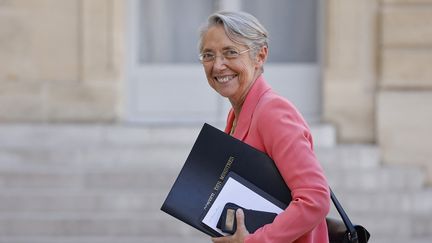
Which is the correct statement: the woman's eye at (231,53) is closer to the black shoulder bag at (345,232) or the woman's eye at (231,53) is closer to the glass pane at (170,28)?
the black shoulder bag at (345,232)

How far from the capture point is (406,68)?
28.1 feet

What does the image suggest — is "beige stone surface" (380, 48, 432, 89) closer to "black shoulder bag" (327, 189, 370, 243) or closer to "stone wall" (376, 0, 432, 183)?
"stone wall" (376, 0, 432, 183)

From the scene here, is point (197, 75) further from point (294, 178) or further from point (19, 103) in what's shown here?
point (294, 178)

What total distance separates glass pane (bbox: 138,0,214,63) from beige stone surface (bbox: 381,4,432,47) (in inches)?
73.8

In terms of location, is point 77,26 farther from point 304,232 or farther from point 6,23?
point 304,232

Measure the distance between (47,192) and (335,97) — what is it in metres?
2.94

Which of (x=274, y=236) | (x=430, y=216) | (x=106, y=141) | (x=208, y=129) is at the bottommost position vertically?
(x=430, y=216)

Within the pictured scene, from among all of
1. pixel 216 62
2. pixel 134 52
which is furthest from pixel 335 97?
pixel 216 62

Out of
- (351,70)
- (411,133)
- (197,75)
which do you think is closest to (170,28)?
(197,75)

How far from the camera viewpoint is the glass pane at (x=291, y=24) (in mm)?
9242

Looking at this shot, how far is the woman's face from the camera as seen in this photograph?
2.71 meters

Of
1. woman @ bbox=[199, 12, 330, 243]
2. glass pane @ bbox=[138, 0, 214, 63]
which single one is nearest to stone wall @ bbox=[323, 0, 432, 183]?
glass pane @ bbox=[138, 0, 214, 63]

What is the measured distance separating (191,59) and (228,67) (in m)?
6.58

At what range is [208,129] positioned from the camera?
2.67 metres
